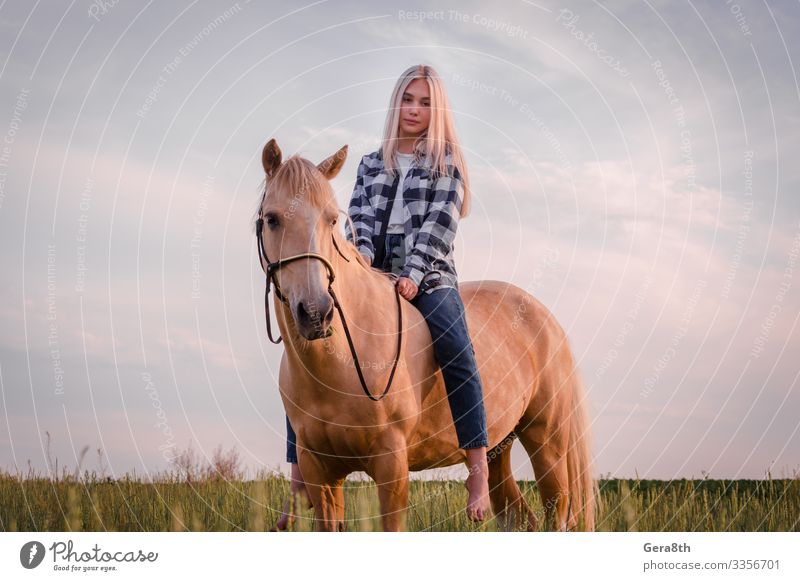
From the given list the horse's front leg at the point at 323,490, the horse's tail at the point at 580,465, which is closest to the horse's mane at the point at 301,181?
the horse's front leg at the point at 323,490

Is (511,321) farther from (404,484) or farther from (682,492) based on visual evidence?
(682,492)

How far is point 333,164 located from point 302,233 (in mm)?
663

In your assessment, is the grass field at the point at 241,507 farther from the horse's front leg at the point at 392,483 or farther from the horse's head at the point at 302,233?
the horse's head at the point at 302,233

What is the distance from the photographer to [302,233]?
3920 mm

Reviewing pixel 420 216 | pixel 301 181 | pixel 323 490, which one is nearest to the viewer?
pixel 301 181

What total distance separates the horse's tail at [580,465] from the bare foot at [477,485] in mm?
1841

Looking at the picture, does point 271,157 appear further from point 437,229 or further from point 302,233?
point 437,229

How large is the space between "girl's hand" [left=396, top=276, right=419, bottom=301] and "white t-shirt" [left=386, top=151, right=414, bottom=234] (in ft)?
1.49

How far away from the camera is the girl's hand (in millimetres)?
4852

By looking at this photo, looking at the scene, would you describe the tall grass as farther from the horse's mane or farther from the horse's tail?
the horse's mane

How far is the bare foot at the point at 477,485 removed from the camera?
15.0ft

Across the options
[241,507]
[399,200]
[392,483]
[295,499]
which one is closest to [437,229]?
[399,200]
